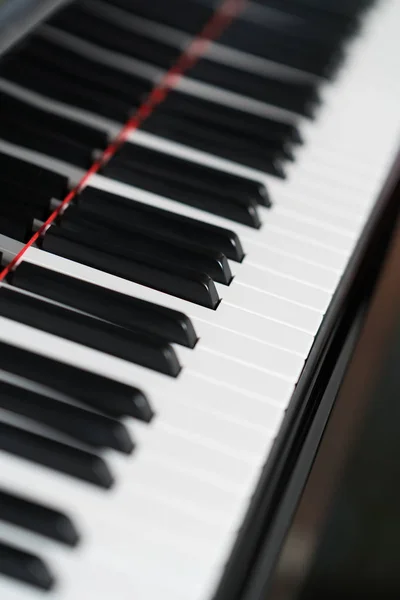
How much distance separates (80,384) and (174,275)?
177 millimetres

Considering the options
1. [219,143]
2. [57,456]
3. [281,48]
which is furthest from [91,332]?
[281,48]

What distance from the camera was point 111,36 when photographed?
3.32 feet

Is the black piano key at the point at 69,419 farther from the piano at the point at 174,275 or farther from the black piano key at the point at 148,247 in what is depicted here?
the black piano key at the point at 148,247

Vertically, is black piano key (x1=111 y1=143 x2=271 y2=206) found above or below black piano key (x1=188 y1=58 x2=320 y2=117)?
below

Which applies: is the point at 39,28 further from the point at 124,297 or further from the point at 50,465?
the point at 50,465

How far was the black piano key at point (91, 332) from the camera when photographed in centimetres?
69

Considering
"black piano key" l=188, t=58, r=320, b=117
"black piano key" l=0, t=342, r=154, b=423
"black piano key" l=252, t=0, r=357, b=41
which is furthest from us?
"black piano key" l=252, t=0, r=357, b=41

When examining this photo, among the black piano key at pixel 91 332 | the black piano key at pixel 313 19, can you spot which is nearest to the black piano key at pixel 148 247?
the black piano key at pixel 91 332

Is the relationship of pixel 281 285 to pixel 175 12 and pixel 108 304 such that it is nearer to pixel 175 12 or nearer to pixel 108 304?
pixel 108 304

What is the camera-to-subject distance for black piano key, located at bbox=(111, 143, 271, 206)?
923 millimetres

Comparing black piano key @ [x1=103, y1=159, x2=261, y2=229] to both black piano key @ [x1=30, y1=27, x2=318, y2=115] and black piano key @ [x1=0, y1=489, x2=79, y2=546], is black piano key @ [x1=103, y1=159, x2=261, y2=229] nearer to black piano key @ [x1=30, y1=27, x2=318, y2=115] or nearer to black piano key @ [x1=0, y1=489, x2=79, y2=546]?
black piano key @ [x1=30, y1=27, x2=318, y2=115]

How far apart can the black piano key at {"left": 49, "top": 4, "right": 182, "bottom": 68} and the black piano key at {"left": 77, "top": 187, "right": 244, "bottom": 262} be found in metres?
0.21

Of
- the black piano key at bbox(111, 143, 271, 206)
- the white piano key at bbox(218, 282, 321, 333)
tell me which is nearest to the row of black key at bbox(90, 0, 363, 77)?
the black piano key at bbox(111, 143, 271, 206)

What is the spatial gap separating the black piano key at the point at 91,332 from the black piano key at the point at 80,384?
0.04 meters
